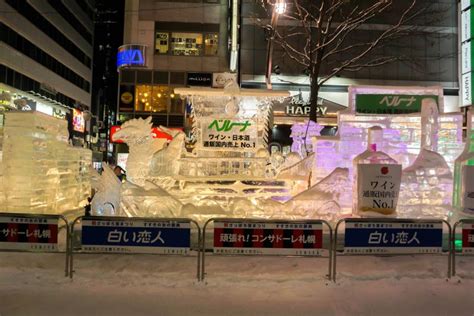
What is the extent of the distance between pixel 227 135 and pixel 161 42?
20625mm

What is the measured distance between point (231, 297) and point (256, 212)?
2.88 m

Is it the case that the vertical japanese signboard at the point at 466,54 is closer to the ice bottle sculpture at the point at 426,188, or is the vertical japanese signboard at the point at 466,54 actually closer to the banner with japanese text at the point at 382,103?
the banner with japanese text at the point at 382,103

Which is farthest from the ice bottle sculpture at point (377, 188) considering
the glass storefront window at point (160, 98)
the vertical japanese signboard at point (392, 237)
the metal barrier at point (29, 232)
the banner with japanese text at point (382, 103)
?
the glass storefront window at point (160, 98)

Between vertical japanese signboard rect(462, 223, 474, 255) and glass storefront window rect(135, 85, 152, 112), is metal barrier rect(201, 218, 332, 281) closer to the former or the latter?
vertical japanese signboard rect(462, 223, 474, 255)

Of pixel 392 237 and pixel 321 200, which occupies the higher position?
pixel 321 200

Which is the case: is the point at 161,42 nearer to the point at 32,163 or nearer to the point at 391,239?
the point at 32,163

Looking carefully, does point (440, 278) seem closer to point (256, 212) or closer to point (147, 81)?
point (256, 212)

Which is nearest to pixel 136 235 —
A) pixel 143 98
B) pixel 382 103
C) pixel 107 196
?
pixel 107 196

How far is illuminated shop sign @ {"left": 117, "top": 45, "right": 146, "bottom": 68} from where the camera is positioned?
26.5 metres

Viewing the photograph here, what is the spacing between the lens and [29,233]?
18.8 feet

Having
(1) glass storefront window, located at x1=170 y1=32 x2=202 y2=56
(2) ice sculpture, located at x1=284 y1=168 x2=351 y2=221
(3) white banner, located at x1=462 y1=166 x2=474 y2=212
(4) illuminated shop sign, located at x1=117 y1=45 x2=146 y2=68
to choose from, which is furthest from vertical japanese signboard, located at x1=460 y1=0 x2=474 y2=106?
(4) illuminated shop sign, located at x1=117 y1=45 x2=146 y2=68

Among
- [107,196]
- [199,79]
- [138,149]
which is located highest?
[199,79]

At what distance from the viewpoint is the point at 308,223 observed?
577 centimetres

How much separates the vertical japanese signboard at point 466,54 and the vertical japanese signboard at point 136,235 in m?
20.2
